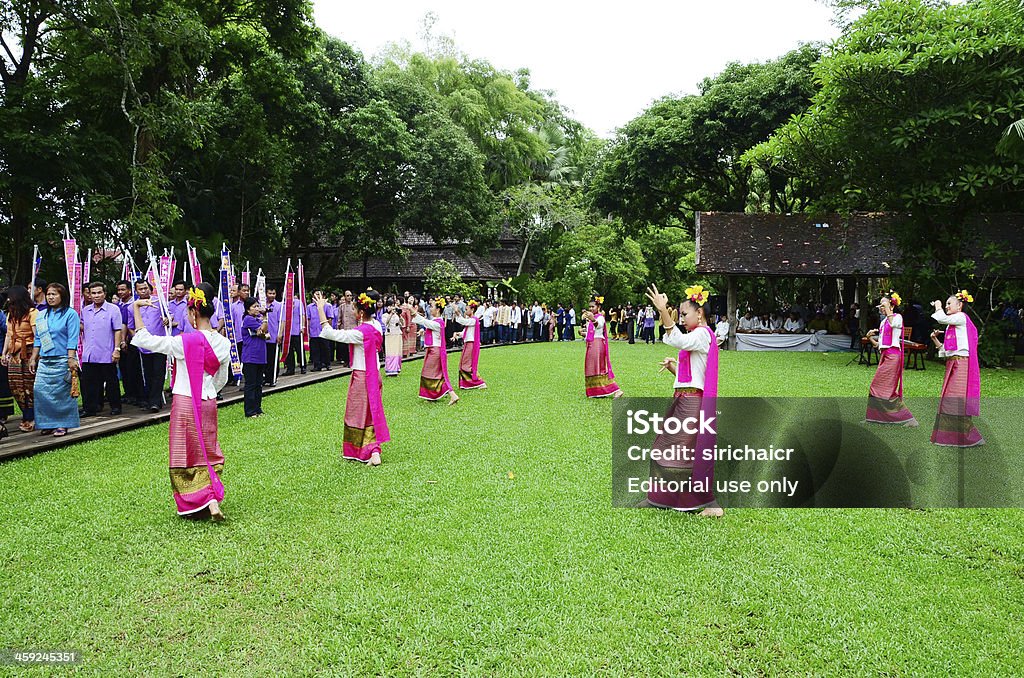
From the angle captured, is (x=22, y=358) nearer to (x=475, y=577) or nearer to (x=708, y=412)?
(x=475, y=577)

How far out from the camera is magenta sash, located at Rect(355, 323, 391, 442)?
739 cm

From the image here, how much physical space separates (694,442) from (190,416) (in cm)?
396

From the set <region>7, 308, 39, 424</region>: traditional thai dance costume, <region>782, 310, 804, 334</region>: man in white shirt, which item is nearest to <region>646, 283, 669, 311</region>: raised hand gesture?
<region>7, 308, 39, 424</region>: traditional thai dance costume

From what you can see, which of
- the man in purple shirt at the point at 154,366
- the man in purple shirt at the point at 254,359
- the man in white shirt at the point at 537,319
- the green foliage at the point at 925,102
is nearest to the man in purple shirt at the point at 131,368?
the man in purple shirt at the point at 154,366

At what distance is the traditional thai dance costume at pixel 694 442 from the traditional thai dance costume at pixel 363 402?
303 cm

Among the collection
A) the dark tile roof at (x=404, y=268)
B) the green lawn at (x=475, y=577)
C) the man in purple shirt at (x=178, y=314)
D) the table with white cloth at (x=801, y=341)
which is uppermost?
the dark tile roof at (x=404, y=268)

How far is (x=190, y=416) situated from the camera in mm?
5363

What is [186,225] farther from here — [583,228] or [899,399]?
[583,228]

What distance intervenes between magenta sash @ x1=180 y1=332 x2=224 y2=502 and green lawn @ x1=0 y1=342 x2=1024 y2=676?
41 cm

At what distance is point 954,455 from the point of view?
782 centimetres

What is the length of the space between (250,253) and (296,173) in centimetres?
406

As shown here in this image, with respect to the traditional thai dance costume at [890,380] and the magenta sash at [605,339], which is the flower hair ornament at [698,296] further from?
the magenta sash at [605,339]

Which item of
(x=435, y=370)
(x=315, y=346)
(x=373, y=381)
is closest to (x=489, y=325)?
(x=315, y=346)

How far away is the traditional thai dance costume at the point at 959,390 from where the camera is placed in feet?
26.7
